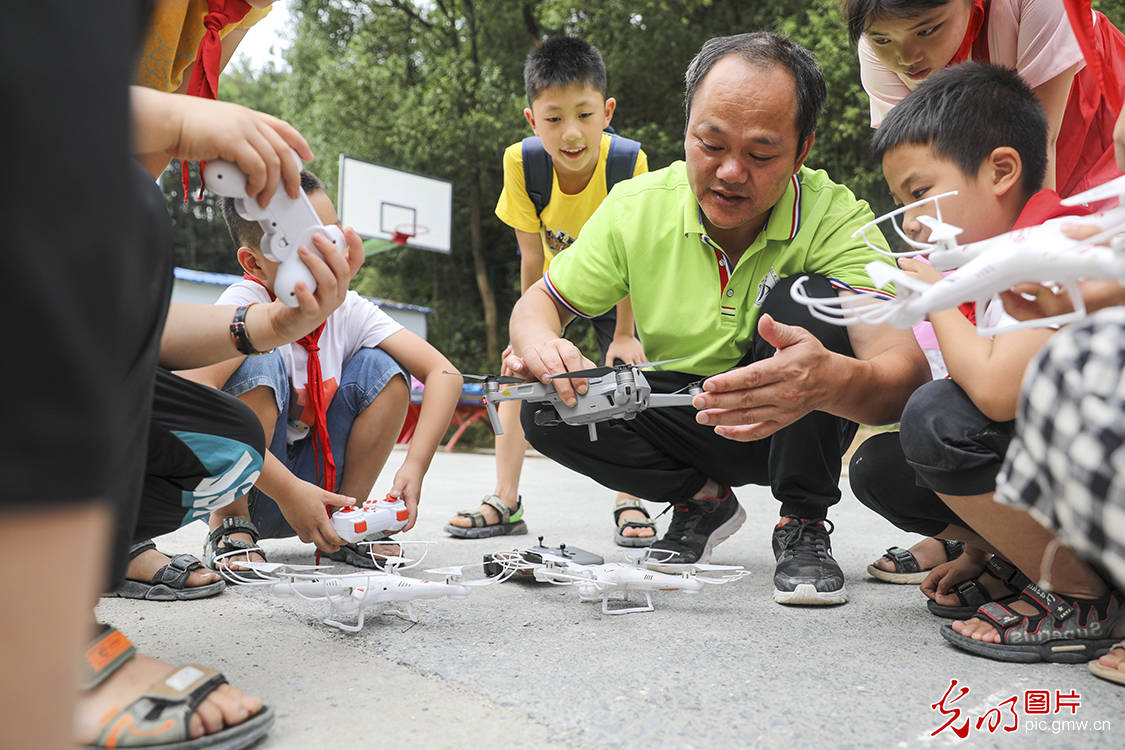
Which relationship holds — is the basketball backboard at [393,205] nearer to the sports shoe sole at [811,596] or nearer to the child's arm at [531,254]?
the child's arm at [531,254]

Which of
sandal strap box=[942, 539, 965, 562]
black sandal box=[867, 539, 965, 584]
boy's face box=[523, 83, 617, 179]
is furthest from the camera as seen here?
boy's face box=[523, 83, 617, 179]

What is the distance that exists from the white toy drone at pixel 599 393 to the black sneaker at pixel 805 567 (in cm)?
39

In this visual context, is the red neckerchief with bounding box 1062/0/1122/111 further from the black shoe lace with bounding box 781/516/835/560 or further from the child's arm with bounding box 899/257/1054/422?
the black shoe lace with bounding box 781/516/835/560

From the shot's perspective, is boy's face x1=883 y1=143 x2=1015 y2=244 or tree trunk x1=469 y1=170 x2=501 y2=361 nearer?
boy's face x1=883 y1=143 x2=1015 y2=244

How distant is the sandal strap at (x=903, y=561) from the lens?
1.76 m

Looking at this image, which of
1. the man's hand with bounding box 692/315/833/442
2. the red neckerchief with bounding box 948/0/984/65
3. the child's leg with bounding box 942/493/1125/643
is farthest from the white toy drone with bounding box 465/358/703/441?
the red neckerchief with bounding box 948/0/984/65

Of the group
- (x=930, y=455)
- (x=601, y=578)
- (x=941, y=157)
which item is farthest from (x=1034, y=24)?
(x=601, y=578)

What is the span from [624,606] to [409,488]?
50cm

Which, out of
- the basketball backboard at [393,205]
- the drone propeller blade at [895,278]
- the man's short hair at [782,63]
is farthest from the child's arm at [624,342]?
the basketball backboard at [393,205]

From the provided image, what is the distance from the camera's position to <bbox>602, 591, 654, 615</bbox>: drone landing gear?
4.77 feet

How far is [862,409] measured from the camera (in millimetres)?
1443

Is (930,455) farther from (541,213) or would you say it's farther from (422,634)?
(541,213)

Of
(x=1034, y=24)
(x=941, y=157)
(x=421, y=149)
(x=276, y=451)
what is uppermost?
(x=421, y=149)

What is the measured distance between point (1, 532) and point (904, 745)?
0.87m
